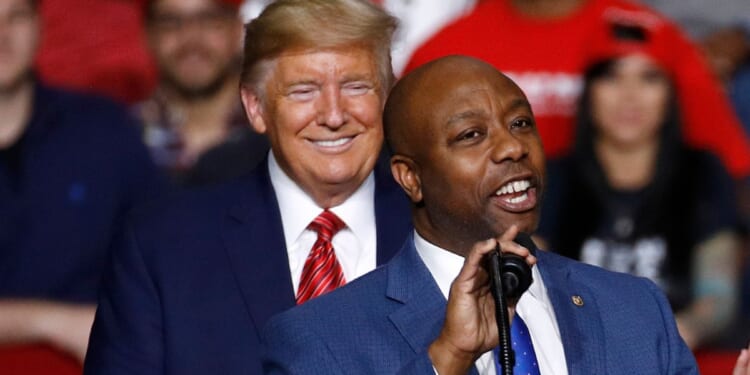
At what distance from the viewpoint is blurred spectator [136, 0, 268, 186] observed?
4277 millimetres

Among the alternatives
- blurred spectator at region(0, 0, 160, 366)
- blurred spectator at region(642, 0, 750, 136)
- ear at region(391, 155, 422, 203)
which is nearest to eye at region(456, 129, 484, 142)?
ear at region(391, 155, 422, 203)

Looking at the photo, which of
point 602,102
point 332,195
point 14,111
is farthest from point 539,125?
point 332,195

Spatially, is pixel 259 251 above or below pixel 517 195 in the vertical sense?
below

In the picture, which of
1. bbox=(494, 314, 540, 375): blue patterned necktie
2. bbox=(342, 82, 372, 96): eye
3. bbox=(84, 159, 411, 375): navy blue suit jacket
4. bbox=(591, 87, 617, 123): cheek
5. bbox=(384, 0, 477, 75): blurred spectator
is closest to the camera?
bbox=(494, 314, 540, 375): blue patterned necktie

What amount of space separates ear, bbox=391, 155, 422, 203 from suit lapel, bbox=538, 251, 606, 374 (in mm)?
210

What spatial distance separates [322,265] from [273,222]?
0.43 feet

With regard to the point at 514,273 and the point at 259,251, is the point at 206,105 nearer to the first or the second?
the point at 259,251

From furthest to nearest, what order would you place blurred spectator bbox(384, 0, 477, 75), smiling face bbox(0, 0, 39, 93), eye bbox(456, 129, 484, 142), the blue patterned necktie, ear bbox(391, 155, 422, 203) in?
blurred spectator bbox(384, 0, 477, 75), smiling face bbox(0, 0, 39, 93), ear bbox(391, 155, 422, 203), eye bbox(456, 129, 484, 142), the blue patterned necktie

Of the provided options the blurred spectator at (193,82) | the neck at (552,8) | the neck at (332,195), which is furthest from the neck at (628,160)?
the neck at (332,195)

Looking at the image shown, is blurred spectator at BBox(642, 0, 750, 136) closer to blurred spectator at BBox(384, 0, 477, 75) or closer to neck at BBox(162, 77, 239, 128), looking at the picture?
blurred spectator at BBox(384, 0, 477, 75)

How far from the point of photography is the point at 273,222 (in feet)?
9.16

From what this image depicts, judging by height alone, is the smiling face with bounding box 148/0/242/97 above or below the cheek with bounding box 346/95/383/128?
below

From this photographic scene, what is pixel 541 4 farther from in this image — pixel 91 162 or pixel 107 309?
pixel 107 309

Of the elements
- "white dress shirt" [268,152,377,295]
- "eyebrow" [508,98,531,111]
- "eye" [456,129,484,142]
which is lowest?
"white dress shirt" [268,152,377,295]
